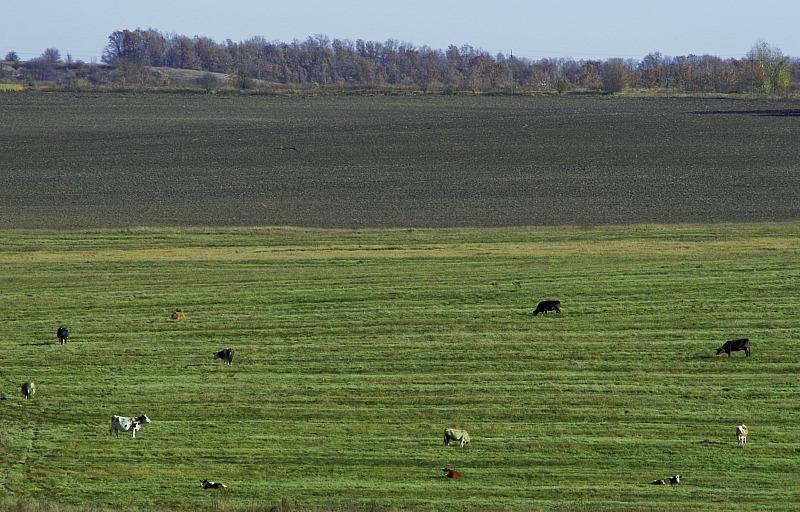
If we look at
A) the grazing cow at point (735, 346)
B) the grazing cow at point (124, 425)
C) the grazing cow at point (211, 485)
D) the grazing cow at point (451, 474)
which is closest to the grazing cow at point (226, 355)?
the grazing cow at point (124, 425)

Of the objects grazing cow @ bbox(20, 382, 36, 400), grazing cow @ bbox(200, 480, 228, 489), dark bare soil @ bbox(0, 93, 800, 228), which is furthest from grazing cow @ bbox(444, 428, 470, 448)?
dark bare soil @ bbox(0, 93, 800, 228)

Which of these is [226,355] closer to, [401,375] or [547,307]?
[401,375]

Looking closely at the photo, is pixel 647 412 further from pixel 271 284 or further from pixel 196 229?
pixel 196 229

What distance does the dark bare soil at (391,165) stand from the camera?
53.3 metres

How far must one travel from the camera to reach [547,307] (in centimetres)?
3309

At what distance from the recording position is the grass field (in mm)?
20906

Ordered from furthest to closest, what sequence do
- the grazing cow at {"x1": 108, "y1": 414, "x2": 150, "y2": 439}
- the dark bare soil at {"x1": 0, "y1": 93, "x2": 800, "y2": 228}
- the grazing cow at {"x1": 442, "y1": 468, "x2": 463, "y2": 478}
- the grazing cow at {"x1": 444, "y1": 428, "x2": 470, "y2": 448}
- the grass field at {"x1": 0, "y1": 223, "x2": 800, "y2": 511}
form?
the dark bare soil at {"x1": 0, "y1": 93, "x2": 800, "y2": 228} → the grazing cow at {"x1": 108, "y1": 414, "x2": 150, "y2": 439} → the grazing cow at {"x1": 444, "y1": 428, "x2": 470, "y2": 448} → the grazing cow at {"x1": 442, "y1": 468, "x2": 463, "y2": 478} → the grass field at {"x1": 0, "y1": 223, "x2": 800, "y2": 511}

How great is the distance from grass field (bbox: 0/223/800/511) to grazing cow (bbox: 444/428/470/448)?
0.97 feet

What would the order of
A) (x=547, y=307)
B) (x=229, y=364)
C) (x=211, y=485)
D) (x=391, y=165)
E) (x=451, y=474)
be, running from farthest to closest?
(x=391, y=165) < (x=547, y=307) < (x=229, y=364) < (x=451, y=474) < (x=211, y=485)

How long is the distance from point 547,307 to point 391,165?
36.5 metres

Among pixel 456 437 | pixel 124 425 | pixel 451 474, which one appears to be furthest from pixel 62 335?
pixel 451 474

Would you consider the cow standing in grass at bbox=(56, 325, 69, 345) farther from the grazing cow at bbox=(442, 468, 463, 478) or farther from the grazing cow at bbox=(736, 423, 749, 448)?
the grazing cow at bbox=(736, 423, 749, 448)

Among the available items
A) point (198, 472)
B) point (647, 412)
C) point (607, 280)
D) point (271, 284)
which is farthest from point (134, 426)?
point (607, 280)

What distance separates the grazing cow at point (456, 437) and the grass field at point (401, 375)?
11.7 inches
